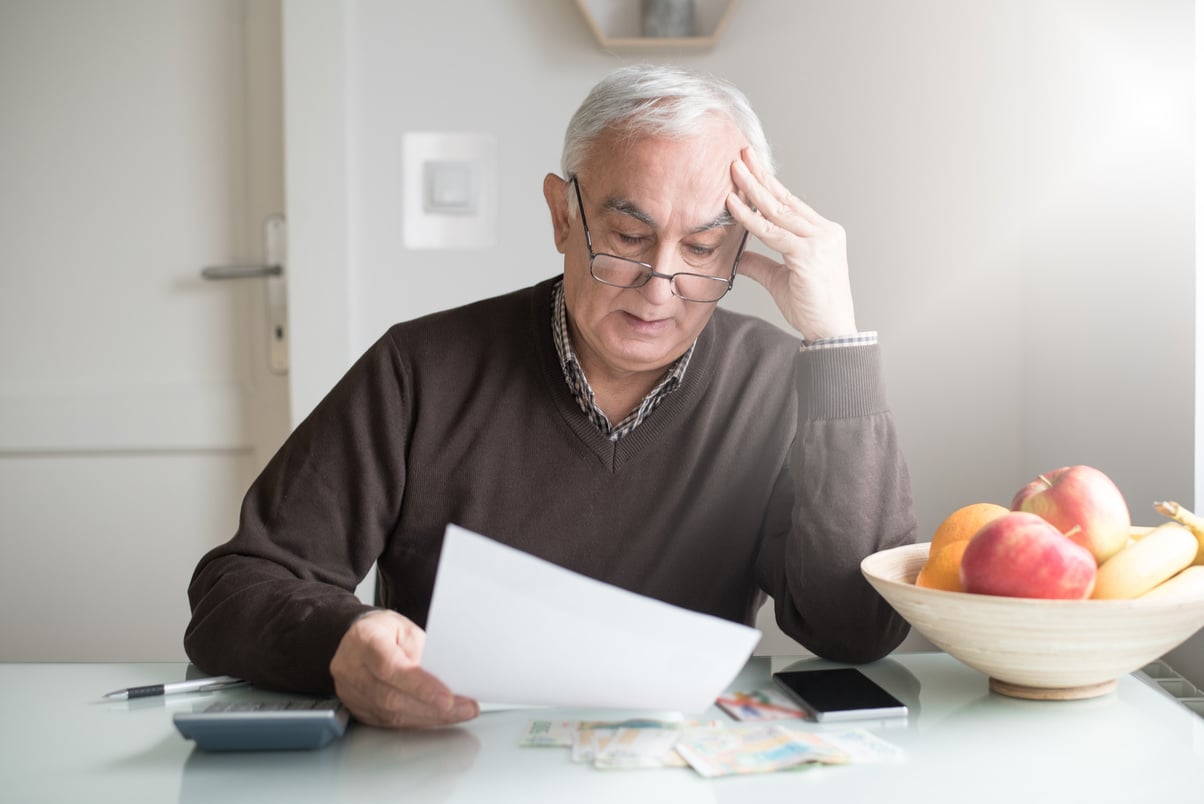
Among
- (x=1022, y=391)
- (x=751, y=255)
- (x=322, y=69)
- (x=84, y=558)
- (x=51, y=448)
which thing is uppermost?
(x=322, y=69)

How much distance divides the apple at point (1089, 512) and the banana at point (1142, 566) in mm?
16

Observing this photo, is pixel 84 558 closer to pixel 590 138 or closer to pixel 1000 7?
pixel 590 138

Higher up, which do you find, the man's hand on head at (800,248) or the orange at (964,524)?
the man's hand on head at (800,248)

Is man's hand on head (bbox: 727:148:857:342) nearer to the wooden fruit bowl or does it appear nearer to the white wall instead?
the wooden fruit bowl

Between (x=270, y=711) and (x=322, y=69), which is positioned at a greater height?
(x=322, y=69)

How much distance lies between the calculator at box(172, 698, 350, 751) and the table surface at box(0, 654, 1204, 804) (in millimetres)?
12

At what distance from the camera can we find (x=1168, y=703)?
925 mm

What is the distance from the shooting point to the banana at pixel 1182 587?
0.88m

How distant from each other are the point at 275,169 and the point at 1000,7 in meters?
1.64

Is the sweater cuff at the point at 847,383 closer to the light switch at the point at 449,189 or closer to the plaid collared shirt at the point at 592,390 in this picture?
the plaid collared shirt at the point at 592,390

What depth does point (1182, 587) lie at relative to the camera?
35.6 inches

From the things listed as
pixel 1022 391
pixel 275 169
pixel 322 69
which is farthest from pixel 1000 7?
pixel 275 169

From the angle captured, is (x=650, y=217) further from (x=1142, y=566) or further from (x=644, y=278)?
(x=1142, y=566)

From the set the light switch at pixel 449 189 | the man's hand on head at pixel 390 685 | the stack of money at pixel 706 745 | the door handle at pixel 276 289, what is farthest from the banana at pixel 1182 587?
the door handle at pixel 276 289
